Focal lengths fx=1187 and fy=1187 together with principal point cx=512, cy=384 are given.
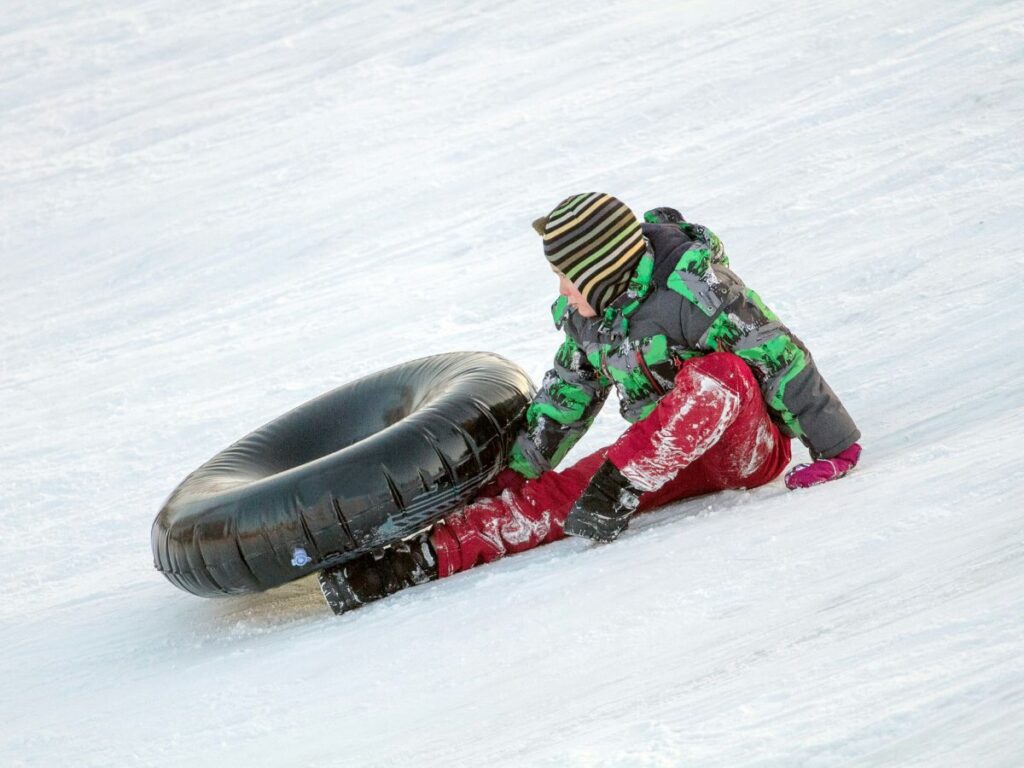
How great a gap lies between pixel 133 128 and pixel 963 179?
6.46 metres

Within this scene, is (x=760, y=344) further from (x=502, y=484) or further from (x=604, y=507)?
(x=502, y=484)

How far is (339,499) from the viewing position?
10.2 feet

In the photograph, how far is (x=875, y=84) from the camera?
21.4 ft

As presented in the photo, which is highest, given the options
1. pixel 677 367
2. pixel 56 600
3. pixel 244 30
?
pixel 244 30

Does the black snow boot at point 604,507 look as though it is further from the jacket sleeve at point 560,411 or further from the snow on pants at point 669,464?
the jacket sleeve at point 560,411

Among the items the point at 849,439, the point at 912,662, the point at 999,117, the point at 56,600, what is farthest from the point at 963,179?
the point at 56,600

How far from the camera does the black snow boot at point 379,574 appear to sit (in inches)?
126

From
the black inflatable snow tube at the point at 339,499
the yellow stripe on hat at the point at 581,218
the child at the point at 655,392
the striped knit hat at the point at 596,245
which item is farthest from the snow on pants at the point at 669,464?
the yellow stripe on hat at the point at 581,218

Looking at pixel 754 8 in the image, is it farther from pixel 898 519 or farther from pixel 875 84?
pixel 898 519

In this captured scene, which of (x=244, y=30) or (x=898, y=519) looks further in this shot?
(x=244, y=30)

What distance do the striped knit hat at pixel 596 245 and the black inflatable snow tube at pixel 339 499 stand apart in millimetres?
497

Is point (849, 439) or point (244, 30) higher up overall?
point (244, 30)

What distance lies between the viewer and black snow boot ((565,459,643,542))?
3105mm

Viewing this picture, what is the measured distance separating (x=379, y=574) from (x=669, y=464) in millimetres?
854
